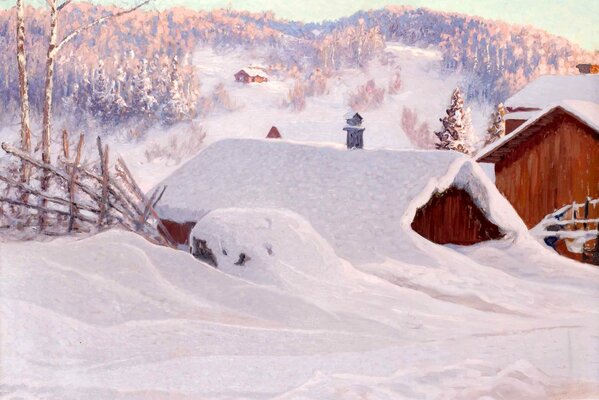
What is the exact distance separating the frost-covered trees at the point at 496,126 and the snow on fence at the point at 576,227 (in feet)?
3.66

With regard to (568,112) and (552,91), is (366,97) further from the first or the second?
(568,112)

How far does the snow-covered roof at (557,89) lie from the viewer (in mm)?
6395

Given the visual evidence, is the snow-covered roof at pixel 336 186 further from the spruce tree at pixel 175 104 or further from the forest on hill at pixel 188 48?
the forest on hill at pixel 188 48

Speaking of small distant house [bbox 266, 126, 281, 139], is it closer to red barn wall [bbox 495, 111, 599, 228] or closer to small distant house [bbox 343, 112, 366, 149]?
small distant house [bbox 343, 112, 366, 149]

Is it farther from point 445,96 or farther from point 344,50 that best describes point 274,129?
point 445,96

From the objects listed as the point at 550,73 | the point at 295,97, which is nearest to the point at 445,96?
the point at 550,73

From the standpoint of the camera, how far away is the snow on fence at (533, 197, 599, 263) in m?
6.47

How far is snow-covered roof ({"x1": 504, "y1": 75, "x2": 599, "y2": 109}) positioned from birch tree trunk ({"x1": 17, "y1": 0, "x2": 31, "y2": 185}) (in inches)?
166

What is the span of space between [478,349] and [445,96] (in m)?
2.35

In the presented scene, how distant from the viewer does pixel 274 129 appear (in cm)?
616

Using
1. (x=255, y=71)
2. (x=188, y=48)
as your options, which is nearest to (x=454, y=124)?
(x=255, y=71)

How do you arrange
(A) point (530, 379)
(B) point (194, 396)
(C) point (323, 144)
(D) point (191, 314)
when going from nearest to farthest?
(B) point (194, 396), (A) point (530, 379), (D) point (191, 314), (C) point (323, 144)

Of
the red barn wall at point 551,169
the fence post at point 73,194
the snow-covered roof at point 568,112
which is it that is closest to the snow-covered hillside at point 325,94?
the fence post at point 73,194

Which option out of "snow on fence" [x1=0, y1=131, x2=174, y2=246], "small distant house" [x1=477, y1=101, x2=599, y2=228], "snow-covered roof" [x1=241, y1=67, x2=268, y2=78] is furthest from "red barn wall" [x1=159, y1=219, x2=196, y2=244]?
"small distant house" [x1=477, y1=101, x2=599, y2=228]
